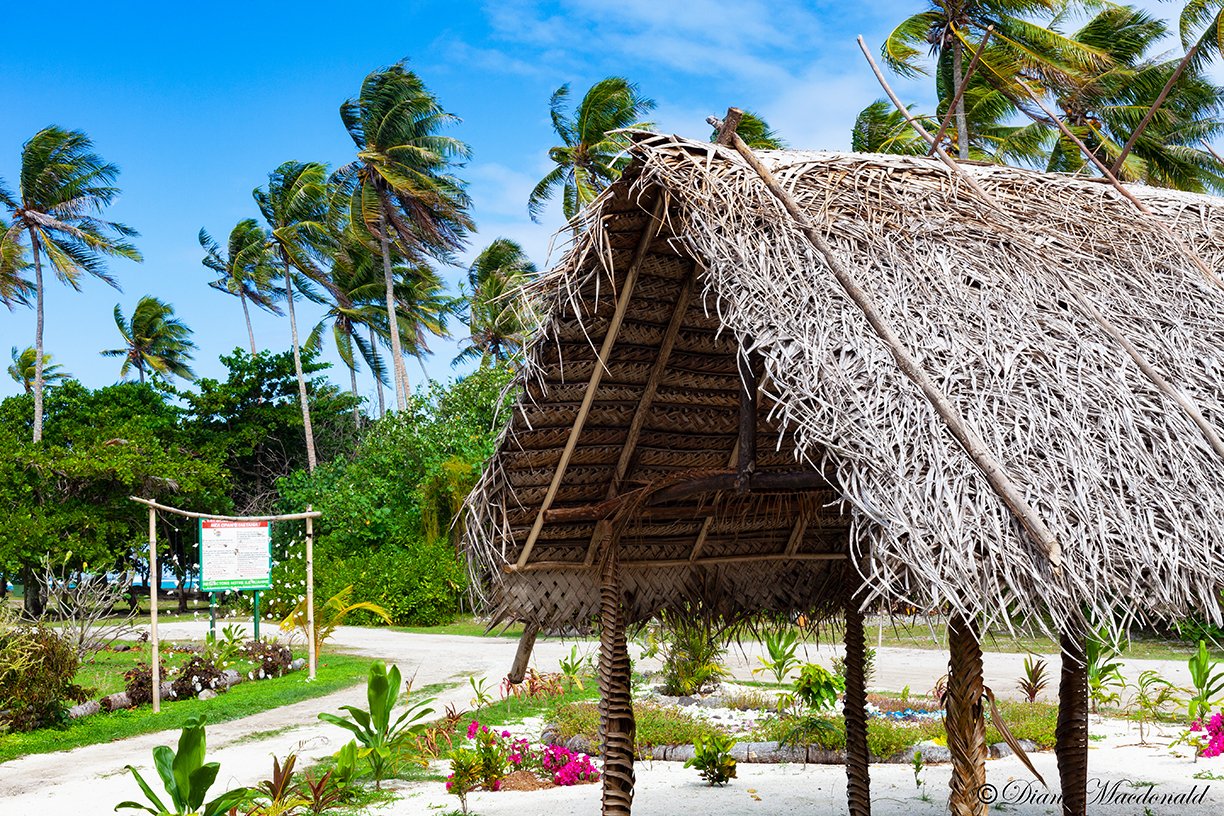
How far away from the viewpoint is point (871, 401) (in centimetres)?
317

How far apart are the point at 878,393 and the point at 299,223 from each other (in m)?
27.6

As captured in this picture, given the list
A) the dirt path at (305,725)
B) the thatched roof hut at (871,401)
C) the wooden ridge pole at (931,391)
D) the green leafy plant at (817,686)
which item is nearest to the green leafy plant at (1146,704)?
the dirt path at (305,725)

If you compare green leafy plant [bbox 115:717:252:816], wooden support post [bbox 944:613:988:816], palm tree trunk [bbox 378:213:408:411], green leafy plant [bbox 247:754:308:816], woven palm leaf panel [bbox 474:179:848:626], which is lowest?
green leafy plant [bbox 247:754:308:816]

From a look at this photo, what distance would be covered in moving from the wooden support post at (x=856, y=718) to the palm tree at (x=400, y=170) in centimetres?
2149

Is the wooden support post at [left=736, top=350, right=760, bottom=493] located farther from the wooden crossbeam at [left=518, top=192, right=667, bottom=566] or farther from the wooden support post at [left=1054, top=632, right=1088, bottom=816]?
the wooden support post at [left=1054, top=632, right=1088, bottom=816]

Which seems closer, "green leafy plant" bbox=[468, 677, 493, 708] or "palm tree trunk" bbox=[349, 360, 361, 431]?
"green leafy plant" bbox=[468, 677, 493, 708]

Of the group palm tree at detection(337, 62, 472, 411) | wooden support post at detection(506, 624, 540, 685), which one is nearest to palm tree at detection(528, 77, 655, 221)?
palm tree at detection(337, 62, 472, 411)

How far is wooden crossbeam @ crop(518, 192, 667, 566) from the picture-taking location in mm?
4168

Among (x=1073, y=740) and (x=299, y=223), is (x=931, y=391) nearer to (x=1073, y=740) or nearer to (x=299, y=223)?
(x=1073, y=740)

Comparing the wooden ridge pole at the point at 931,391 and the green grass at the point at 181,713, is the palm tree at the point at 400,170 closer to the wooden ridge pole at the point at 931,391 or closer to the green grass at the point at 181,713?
the green grass at the point at 181,713

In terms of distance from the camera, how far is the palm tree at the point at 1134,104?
17.6 metres

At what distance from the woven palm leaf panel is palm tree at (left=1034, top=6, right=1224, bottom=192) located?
1369 cm

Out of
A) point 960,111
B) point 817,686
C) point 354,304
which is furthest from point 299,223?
point 817,686

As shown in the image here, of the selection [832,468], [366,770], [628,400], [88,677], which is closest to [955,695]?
[832,468]
